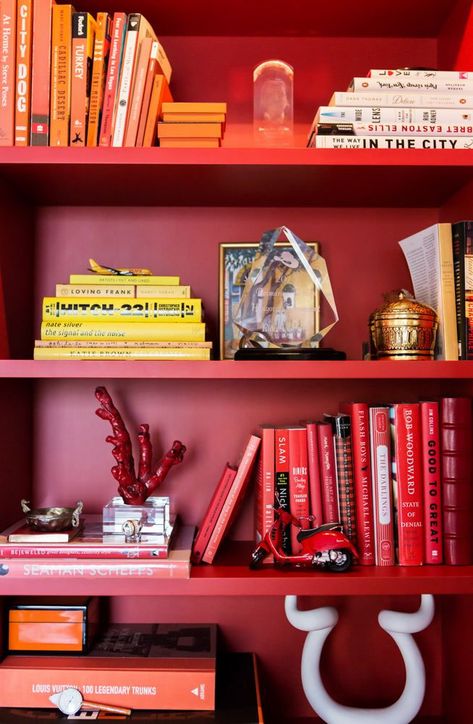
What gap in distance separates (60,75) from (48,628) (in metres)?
1.03

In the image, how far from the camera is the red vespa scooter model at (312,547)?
1.05 meters

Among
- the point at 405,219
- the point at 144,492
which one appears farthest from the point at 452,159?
the point at 144,492

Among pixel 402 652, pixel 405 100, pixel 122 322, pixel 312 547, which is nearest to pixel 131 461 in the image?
pixel 122 322

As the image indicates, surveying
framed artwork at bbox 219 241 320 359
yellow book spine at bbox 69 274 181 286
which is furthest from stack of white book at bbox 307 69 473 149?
yellow book spine at bbox 69 274 181 286

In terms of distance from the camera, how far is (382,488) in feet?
3.62

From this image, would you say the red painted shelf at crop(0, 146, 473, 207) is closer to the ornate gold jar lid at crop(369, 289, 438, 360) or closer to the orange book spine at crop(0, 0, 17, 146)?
the orange book spine at crop(0, 0, 17, 146)

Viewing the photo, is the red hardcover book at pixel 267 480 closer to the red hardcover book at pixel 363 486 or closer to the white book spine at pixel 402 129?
the red hardcover book at pixel 363 486

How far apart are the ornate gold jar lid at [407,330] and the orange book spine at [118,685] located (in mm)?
678

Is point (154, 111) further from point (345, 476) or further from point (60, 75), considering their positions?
point (345, 476)

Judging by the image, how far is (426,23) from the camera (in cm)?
131

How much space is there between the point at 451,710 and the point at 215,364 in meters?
0.90

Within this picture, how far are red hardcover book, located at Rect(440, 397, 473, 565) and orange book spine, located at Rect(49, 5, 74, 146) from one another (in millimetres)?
854

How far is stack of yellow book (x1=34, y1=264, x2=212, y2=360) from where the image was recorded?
108 cm

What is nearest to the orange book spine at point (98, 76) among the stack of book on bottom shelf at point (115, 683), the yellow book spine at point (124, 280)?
the yellow book spine at point (124, 280)
